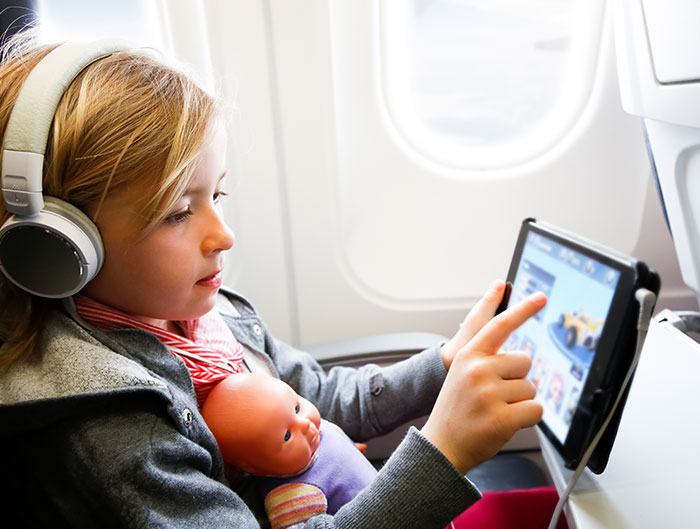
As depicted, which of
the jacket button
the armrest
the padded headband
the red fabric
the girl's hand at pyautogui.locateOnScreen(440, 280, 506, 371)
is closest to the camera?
the padded headband

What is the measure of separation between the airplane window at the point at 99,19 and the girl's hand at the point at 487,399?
0.97 m

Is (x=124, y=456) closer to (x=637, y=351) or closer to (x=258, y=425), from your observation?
(x=258, y=425)

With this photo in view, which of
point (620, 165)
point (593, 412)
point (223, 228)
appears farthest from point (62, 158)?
point (620, 165)

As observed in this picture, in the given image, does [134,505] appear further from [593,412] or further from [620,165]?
[620,165]

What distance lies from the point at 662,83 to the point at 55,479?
→ 90cm

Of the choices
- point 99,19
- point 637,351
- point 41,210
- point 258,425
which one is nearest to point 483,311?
point 637,351

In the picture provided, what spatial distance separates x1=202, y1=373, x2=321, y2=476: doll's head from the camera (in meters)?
0.73

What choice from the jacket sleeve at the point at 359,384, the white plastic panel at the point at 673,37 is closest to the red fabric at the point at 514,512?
the jacket sleeve at the point at 359,384

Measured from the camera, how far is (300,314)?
Answer: 1.39m

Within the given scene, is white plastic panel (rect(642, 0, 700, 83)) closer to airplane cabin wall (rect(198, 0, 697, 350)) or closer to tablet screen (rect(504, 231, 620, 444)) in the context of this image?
tablet screen (rect(504, 231, 620, 444))

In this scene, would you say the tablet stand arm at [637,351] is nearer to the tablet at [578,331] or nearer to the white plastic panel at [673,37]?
the tablet at [578,331]

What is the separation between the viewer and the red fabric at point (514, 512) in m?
0.88

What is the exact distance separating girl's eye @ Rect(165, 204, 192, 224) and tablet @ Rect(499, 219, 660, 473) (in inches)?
17.5

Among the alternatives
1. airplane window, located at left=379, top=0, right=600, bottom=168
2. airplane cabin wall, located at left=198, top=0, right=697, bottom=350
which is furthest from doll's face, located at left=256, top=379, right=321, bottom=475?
airplane window, located at left=379, top=0, right=600, bottom=168
